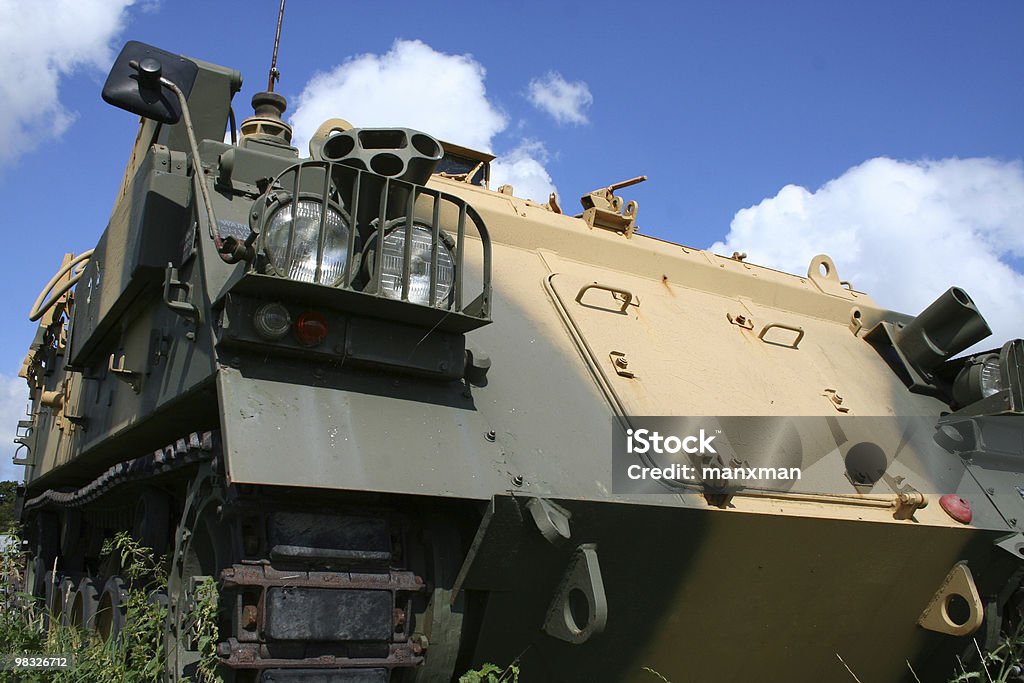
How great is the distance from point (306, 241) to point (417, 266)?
40 centimetres

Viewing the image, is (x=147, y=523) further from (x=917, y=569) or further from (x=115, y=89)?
(x=917, y=569)

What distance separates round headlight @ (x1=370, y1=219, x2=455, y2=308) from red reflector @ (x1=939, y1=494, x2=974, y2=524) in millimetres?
2324

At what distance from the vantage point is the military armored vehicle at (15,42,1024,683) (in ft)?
10.9

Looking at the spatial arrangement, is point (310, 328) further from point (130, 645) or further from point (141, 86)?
point (130, 645)

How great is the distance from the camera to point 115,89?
4195mm

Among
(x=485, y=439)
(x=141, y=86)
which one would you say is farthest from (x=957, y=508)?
(x=141, y=86)

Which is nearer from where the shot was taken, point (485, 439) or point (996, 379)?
point (485, 439)

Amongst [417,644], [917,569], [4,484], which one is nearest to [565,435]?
[417,644]

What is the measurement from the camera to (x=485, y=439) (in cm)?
362

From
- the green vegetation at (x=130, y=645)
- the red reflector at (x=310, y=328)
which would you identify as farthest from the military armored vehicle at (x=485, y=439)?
the green vegetation at (x=130, y=645)

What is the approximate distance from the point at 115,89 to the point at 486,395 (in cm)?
200
